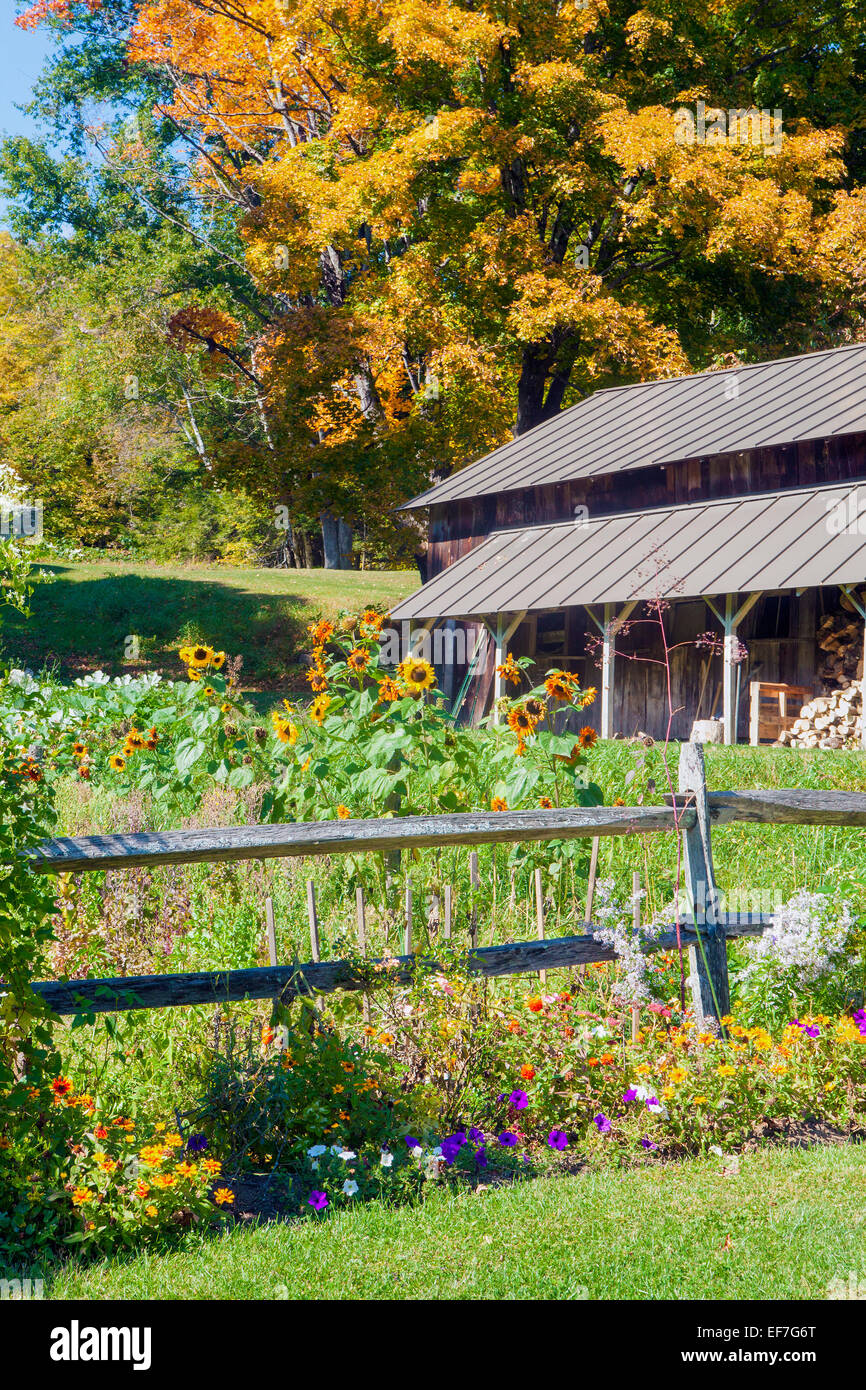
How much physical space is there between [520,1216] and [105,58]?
1492 inches

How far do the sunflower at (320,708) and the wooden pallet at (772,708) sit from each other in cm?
1230

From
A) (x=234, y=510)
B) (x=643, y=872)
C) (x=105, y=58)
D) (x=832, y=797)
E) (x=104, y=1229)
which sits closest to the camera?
(x=104, y=1229)

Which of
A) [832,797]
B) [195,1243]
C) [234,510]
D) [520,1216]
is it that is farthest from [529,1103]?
[234,510]

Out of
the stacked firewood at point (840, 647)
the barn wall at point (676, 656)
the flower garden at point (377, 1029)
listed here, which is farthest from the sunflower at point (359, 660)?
the stacked firewood at point (840, 647)

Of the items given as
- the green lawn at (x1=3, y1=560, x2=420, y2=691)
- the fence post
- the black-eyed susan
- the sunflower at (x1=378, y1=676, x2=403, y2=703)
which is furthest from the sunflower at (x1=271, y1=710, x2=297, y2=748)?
the green lawn at (x1=3, y1=560, x2=420, y2=691)

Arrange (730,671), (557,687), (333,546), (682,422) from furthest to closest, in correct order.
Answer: (333,546), (682,422), (730,671), (557,687)

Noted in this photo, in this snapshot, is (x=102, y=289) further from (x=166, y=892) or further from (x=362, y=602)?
(x=166, y=892)

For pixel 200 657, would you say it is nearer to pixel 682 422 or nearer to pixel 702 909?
pixel 702 909

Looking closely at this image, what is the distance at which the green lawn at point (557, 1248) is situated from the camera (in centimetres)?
332

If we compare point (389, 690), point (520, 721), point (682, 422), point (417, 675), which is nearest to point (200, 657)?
point (389, 690)

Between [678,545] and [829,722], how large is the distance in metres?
3.40

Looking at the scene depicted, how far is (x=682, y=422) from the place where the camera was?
2036 centimetres

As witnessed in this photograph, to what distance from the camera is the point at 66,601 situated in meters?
26.9

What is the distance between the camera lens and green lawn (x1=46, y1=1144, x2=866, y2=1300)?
131 inches
